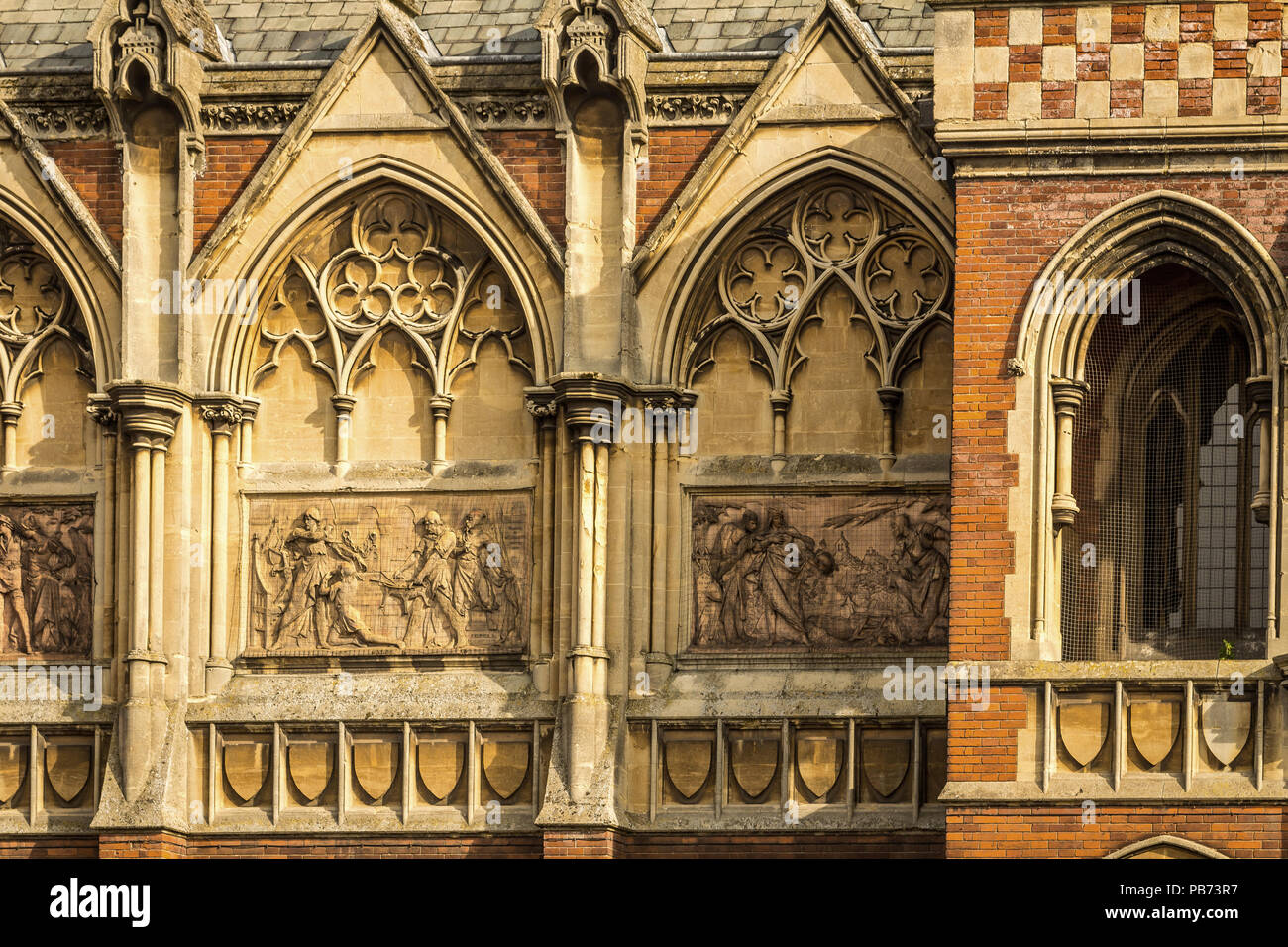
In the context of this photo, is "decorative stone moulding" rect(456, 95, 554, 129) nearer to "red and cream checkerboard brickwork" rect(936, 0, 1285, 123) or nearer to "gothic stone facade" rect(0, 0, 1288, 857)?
"gothic stone facade" rect(0, 0, 1288, 857)

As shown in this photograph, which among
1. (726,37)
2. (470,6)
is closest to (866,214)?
(726,37)

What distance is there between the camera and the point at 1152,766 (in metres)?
24.4

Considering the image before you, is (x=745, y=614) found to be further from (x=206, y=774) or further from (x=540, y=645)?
(x=206, y=774)

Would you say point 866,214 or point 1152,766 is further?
point 866,214

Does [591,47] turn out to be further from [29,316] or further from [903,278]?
[29,316]

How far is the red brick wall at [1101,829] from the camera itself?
947 inches

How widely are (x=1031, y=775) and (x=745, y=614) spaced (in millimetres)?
3459

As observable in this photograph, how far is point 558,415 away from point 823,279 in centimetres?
244

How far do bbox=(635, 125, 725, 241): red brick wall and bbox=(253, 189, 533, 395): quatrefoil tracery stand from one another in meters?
1.33

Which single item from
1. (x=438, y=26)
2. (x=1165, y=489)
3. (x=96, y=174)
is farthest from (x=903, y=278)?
(x=96, y=174)

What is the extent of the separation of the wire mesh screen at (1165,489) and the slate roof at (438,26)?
3.67 metres

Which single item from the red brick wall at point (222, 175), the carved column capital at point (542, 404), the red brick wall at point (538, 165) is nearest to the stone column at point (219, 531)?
the red brick wall at point (222, 175)

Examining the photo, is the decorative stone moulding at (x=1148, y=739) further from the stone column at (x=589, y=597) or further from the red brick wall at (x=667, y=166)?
the red brick wall at (x=667, y=166)

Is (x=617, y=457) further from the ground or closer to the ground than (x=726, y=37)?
closer to the ground
